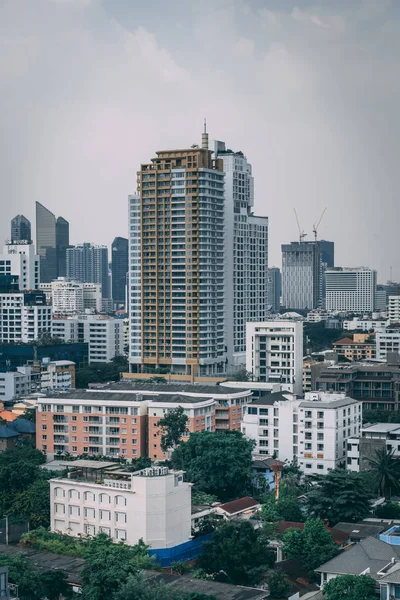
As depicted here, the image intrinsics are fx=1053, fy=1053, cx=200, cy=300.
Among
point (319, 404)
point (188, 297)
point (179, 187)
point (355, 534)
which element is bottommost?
point (355, 534)

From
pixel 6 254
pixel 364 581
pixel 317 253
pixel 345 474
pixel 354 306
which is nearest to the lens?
pixel 364 581

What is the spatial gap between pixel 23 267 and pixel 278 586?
1437 inches

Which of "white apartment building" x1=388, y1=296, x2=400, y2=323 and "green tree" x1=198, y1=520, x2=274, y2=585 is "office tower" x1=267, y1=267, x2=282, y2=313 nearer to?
"white apartment building" x1=388, y1=296, x2=400, y2=323

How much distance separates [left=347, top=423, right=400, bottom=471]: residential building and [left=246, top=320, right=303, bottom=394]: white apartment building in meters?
8.92

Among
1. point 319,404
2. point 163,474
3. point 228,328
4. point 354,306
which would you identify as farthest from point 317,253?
point 163,474

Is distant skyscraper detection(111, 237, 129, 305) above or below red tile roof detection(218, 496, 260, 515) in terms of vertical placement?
above

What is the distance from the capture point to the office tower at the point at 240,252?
3747 cm

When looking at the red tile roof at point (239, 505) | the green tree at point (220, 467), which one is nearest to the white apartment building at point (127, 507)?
the red tile roof at point (239, 505)

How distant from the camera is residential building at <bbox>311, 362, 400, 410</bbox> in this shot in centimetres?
3000

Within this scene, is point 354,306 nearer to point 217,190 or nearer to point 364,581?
point 217,190

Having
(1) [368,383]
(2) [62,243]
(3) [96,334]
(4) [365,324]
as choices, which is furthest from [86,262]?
(1) [368,383]

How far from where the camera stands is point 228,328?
122ft

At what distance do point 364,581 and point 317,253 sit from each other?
8788 centimetres

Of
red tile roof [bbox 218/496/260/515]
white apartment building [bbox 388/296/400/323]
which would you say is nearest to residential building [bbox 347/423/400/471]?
red tile roof [bbox 218/496/260/515]
